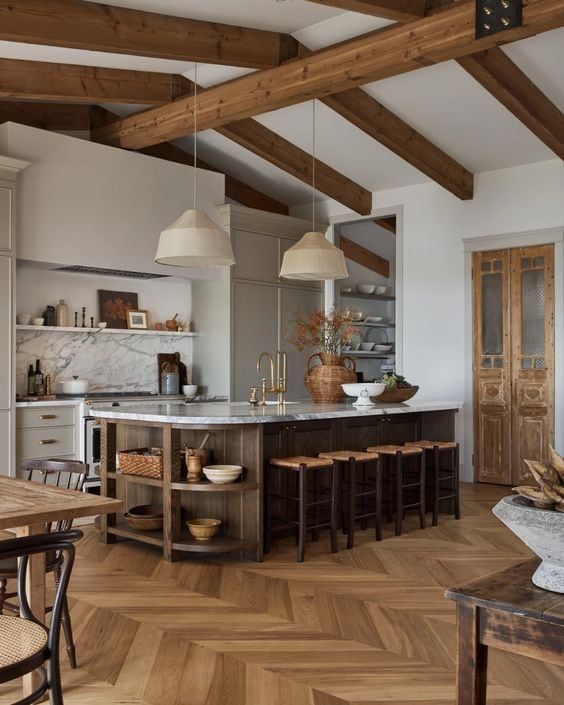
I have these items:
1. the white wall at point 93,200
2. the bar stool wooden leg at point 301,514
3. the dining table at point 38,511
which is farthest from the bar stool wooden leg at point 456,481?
the dining table at point 38,511

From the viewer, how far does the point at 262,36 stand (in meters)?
5.99

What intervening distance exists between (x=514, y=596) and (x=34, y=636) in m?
1.26

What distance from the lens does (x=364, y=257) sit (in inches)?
407

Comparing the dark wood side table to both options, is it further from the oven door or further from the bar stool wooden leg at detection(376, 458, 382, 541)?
the oven door

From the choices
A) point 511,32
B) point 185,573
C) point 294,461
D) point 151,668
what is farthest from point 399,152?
point 151,668

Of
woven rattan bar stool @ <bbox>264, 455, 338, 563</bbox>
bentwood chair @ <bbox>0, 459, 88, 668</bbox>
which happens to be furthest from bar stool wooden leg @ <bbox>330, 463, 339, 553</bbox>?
bentwood chair @ <bbox>0, 459, 88, 668</bbox>

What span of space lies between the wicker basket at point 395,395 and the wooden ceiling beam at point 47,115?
3.94m

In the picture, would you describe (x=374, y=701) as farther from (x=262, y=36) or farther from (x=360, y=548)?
(x=262, y=36)

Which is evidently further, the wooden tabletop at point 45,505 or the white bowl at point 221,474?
the white bowl at point 221,474

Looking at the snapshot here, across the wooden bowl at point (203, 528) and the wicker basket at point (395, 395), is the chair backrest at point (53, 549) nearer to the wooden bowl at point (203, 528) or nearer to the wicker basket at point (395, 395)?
the wooden bowl at point (203, 528)

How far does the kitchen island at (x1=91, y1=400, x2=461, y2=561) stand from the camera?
4617mm

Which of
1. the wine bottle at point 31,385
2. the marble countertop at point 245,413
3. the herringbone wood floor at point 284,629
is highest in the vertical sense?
the wine bottle at point 31,385

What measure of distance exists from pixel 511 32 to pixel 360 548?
337 centimetres

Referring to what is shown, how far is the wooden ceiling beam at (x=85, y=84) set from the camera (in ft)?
19.9
